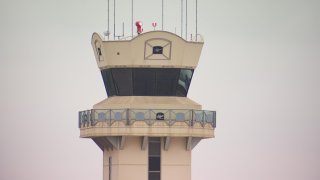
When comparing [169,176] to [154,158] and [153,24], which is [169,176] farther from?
[153,24]

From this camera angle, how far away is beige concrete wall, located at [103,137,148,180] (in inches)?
6255

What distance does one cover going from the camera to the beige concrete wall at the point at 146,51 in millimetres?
157500

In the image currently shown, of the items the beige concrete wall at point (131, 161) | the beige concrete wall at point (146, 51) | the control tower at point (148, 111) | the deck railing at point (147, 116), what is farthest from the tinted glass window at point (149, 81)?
the beige concrete wall at point (131, 161)

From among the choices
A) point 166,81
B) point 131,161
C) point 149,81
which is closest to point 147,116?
point 149,81

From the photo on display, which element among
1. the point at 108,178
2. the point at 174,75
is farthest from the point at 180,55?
the point at 108,178

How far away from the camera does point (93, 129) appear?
158 meters

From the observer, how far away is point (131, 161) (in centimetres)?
15912

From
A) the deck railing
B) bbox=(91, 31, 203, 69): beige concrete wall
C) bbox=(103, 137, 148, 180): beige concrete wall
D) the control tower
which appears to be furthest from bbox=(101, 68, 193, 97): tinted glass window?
bbox=(103, 137, 148, 180): beige concrete wall

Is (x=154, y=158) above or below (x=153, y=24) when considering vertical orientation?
below

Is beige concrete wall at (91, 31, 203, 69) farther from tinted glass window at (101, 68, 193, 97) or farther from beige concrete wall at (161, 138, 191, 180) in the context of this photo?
beige concrete wall at (161, 138, 191, 180)

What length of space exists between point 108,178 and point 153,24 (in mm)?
12549

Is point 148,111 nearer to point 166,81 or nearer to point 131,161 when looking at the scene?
point 166,81

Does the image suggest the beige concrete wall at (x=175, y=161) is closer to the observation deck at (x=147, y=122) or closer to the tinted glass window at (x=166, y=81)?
the observation deck at (x=147, y=122)

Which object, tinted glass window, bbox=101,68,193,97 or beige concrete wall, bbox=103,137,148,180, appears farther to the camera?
beige concrete wall, bbox=103,137,148,180
